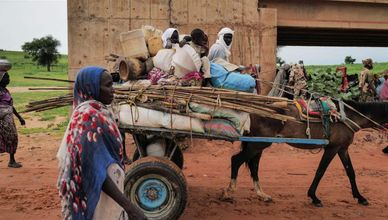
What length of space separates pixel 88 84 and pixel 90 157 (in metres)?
0.45

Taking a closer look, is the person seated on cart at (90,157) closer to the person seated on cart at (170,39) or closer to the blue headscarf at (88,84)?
the blue headscarf at (88,84)

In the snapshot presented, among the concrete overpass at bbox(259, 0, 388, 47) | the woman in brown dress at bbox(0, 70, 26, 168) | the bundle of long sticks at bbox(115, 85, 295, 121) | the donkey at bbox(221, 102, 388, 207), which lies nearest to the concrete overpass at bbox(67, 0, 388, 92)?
the concrete overpass at bbox(259, 0, 388, 47)

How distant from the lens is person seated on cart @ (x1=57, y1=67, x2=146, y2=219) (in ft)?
8.07

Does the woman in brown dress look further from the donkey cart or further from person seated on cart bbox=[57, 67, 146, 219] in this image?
person seated on cart bbox=[57, 67, 146, 219]

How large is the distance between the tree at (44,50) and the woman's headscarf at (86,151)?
2432 inches

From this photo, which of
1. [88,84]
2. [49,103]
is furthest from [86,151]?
[49,103]

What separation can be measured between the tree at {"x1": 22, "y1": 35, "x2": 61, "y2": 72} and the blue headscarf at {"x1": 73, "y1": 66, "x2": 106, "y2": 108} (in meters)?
61.7

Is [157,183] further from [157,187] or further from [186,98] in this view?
[186,98]

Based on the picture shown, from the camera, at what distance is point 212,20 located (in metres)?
9.57

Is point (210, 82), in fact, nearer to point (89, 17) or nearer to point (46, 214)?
point (46, 214)

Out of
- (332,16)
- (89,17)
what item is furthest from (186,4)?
(332,16)

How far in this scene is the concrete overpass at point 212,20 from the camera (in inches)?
356

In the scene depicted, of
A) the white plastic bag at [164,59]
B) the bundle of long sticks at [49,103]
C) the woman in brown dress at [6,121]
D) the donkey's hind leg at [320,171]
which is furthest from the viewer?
the woman in brown dress at [6,121]

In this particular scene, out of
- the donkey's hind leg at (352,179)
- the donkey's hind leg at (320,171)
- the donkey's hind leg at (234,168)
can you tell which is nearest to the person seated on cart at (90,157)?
the donkey's hind leg at (234,168)
